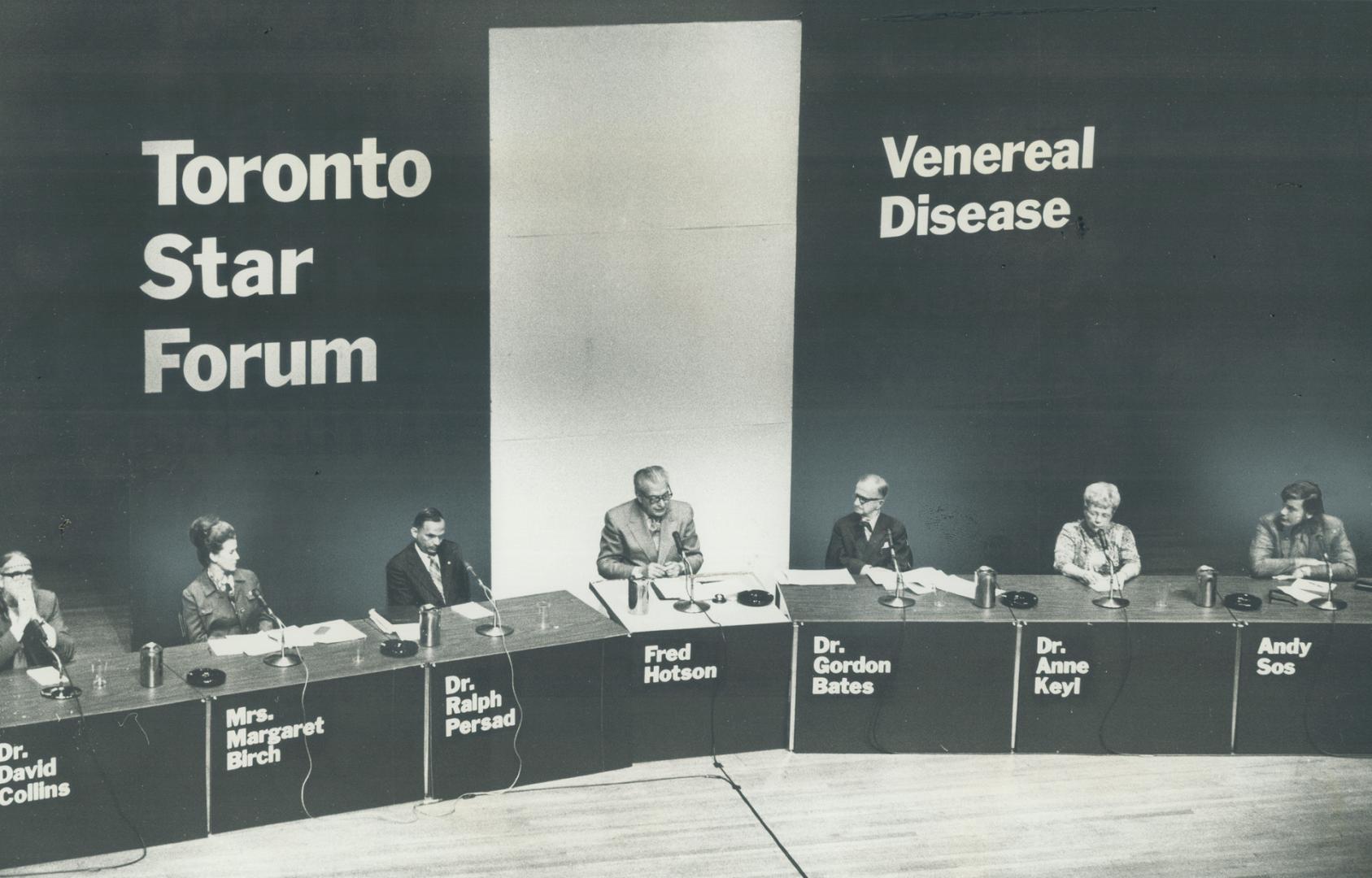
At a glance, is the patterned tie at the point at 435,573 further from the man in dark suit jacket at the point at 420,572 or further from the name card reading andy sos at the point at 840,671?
the name card reading andy sos at the point at 840,671

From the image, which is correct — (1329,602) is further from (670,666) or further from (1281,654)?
(670,666)

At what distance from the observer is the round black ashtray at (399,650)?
20.6ft

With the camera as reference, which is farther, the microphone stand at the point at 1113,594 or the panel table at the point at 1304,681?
the microphone stand at the point at 1113,594

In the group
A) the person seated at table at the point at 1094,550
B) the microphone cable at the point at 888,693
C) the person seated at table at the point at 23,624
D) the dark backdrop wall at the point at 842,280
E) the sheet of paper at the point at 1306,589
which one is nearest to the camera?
the person seated at table at the point at 23,624

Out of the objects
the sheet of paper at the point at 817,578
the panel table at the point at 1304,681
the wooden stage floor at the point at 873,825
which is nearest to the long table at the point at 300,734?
the wooden stage floor at the point at 873,825

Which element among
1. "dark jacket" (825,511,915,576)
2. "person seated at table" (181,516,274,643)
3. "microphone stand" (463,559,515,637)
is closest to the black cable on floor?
"person seated at table" (181,516,274,643)

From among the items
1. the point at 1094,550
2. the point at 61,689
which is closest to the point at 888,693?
the point at 1094,550

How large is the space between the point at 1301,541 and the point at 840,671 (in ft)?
8.69

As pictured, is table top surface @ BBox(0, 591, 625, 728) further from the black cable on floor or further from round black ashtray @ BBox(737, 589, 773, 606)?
round black ashtray @ BBox(737, 589, 773, 606)

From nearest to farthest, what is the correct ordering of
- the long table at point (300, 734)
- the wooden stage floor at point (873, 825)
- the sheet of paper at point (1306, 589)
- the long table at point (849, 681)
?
the long table at point (300, 734), the wooden stage floor at point (873, 825), the long table at point (849, 681), the sheet of paper at point (1306, 589)

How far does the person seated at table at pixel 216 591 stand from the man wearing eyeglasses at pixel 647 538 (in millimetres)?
1796

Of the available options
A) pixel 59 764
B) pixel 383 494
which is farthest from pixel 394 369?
pixel 59 764

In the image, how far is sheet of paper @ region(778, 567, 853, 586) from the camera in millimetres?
7363

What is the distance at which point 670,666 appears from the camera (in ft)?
22.3
